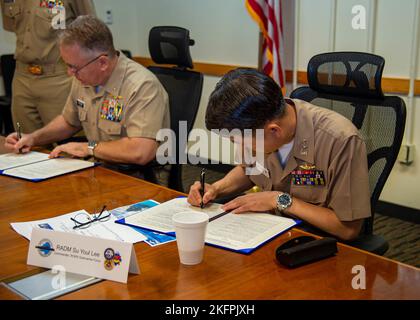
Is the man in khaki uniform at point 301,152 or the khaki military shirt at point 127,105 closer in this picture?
the man in khaki uniform at point 301,152

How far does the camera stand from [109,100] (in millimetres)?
2342

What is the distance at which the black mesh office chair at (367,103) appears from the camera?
64.3 inches

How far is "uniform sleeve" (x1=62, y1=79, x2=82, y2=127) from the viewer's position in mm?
2549

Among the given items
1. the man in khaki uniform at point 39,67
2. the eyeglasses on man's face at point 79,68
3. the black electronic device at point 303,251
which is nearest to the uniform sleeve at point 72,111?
the eyeglasses on man's face at point 79,68

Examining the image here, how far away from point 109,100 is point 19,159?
46cm

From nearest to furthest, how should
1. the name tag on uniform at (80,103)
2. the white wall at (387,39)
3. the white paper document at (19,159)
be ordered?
the white paper document at (19,159), the name tag on uniform at (80,103), the white wall at (387,39)

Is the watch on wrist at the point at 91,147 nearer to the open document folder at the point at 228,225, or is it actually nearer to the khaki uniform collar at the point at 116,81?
the khaki uniform collar at the point at 116,81

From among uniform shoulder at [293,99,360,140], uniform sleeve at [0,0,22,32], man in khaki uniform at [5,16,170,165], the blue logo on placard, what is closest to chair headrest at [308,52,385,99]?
uniform shoulder at [293,99,360,140]

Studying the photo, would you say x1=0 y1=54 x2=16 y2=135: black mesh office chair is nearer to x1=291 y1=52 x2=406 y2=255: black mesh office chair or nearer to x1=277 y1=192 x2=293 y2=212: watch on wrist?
x1=291 y1=52 x2=406 y2=255: black mesh office chair

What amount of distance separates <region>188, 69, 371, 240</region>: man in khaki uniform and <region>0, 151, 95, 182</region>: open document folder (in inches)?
25.2

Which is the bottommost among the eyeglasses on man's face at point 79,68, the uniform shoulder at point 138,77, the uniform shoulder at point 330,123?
the uniform shoulder at point 330,123

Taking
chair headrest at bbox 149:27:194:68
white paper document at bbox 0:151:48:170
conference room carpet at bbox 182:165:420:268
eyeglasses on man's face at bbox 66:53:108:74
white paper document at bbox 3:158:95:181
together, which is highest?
chair headrest at bbox 149:27:194:68

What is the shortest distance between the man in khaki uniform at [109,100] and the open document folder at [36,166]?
0.21ft

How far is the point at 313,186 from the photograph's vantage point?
1.56m
